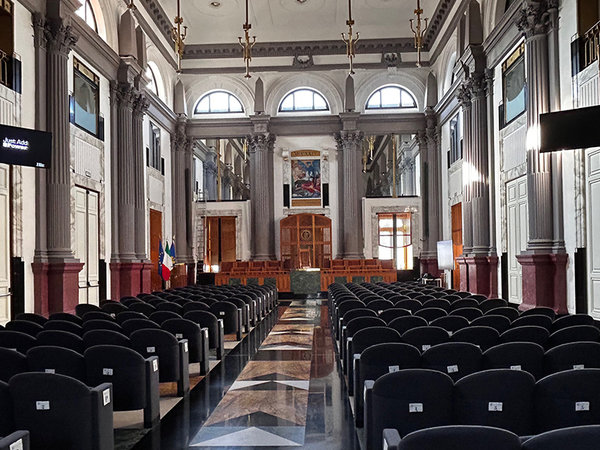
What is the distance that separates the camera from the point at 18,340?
5.87 m

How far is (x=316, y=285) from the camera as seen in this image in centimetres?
2397

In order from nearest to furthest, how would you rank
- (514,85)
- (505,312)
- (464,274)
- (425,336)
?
(425,336), (505,312), (514,85), (464,274)

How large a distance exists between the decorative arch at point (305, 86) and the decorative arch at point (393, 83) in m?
0.94

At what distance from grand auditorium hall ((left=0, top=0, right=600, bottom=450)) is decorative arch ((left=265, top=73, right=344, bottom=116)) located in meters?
0.13

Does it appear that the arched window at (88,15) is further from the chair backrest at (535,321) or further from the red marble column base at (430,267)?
the red marble column base at (430,267)

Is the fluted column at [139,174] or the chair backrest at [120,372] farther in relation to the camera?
the fluted column at [139,174]

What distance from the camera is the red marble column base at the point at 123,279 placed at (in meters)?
17.2

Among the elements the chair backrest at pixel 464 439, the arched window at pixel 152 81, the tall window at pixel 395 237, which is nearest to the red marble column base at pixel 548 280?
the chair backrest at pixel 464 439

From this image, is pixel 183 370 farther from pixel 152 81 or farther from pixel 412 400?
pixel 152 81

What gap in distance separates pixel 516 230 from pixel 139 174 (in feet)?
36.5

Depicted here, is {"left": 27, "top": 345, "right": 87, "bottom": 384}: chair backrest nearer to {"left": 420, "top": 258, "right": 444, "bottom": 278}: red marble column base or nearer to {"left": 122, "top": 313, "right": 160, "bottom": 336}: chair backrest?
{"left": 122, "top": 313, "right": 160, "bottom": 336}: chair backrest

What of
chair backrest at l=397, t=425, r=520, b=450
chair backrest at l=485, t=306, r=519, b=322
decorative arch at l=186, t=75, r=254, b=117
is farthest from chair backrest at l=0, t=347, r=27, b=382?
decorative arch at l=186, t=75, r=254, b=117

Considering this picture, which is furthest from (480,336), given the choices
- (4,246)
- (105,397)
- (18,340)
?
(4,246)

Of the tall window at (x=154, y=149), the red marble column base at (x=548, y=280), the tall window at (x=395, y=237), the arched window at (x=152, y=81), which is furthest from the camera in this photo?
the tall window at (x=395, y=237)
